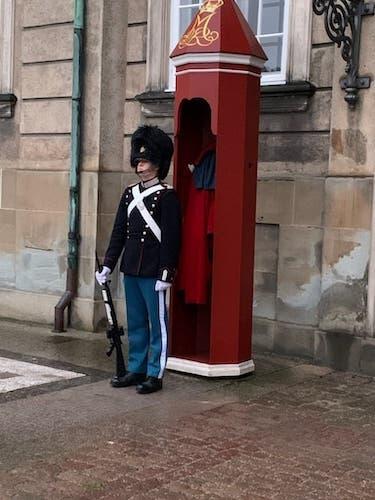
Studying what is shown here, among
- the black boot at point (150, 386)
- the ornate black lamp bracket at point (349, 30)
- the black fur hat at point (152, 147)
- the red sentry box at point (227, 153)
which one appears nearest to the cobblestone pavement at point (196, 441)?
the black boot at point (150, 386)

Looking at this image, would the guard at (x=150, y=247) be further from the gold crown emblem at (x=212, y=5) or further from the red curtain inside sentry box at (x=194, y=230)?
the gold crown emblem at (x=212, y=5)

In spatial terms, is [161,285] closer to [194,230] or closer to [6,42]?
[194,230]

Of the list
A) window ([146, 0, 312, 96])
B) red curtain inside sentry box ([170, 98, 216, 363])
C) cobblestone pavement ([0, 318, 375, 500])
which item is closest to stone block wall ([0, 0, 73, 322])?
window ([146, 0, 312, 96])

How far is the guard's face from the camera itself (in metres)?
6.32

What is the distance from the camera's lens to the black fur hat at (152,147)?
630cm

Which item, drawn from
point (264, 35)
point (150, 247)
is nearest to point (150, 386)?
point (150, 247)

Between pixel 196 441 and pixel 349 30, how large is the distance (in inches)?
154

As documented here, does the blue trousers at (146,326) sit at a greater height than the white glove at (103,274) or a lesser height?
lesser

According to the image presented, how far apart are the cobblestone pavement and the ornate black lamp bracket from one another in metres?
2.53

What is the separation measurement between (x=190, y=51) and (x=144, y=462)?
10.9 ft

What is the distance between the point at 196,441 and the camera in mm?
5145

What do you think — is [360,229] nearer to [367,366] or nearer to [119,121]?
[367,366]

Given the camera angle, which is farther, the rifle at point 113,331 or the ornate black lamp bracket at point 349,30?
the ornate black lamp bracket at point 349,30

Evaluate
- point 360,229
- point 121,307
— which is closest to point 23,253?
point 121,307
